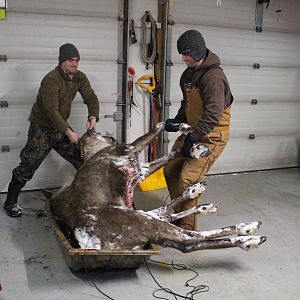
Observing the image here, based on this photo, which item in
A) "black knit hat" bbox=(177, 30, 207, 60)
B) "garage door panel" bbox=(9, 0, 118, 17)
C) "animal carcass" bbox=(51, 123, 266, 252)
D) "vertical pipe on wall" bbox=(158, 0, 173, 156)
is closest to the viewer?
"animal carcass" bbox=(51, 123, 266, 252)

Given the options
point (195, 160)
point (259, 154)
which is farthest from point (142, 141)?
point (259, 154)

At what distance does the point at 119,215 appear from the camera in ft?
10.00

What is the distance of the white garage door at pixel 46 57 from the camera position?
15.5 feet

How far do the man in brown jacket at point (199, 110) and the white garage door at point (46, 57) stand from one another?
1.57m

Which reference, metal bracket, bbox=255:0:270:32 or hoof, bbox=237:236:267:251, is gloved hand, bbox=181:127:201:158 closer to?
hoof, bbox=237:236:267:251

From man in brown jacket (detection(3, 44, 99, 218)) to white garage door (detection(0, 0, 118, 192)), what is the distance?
74 centimetres

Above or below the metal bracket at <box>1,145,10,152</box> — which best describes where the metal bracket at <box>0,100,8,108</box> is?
above

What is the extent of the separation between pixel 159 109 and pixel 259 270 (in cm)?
268

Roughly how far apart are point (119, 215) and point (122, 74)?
2635mm

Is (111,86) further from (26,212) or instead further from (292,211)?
(292,211)

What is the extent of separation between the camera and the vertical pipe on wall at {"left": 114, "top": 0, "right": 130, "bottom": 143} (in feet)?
16.9

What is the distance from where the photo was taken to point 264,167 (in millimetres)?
6547

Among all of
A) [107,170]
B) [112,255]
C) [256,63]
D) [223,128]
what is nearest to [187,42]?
[223,128]

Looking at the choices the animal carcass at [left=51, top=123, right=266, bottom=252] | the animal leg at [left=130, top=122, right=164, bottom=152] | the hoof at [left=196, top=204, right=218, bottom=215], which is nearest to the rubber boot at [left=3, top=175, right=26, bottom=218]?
the animal carcass at [left=51, top=123, right=266, bottom=252]
